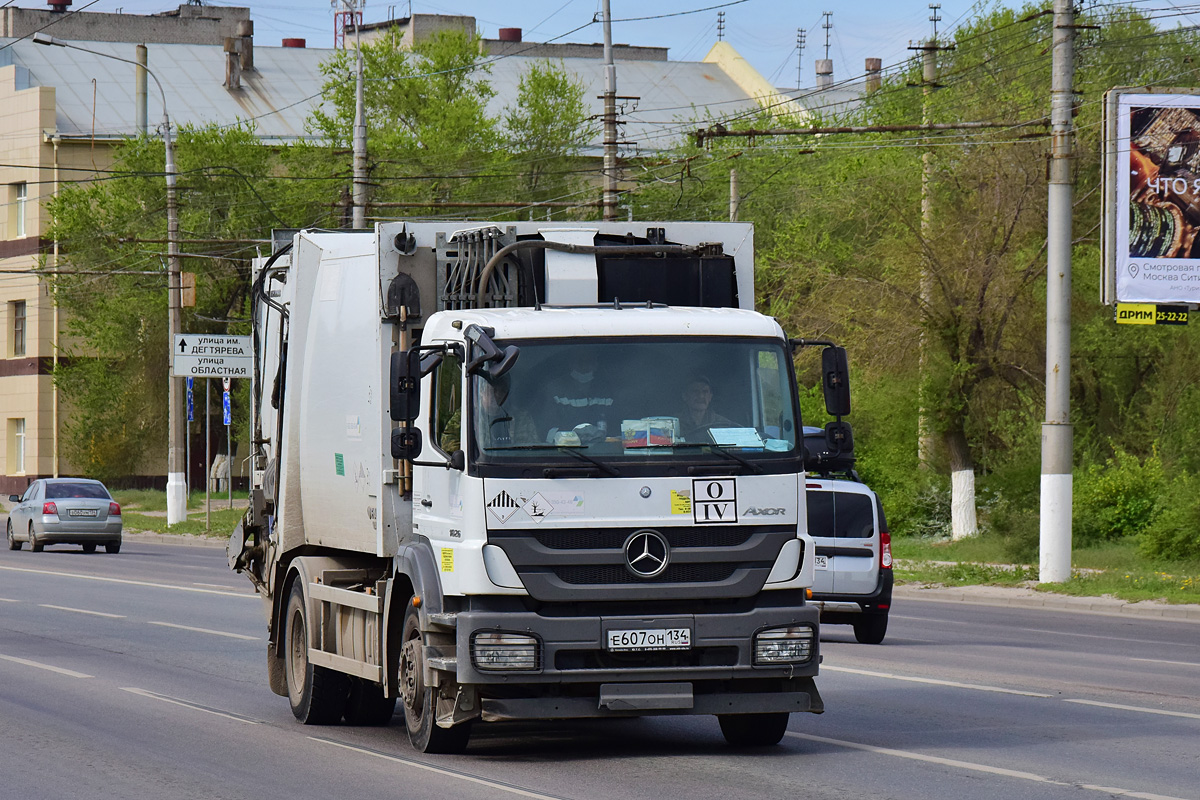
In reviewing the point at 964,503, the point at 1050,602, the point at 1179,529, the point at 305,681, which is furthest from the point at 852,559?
the point at 964,503

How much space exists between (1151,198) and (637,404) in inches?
769

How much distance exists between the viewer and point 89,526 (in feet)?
120

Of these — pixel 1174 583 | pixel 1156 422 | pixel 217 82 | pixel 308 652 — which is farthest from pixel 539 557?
pixel 217 82

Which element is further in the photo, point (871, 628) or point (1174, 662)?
point (871, 628)

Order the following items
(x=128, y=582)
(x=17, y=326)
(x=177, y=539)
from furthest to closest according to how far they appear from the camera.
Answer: (x=17, y=326), (x=177, y=539), (x=128, y=582)

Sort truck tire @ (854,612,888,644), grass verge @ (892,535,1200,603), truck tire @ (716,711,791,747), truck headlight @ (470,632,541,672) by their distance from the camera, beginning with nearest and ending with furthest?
truck headlight @ (470,632,541,672) < truck tire @ (716,711,791,747) < truck tire @ (854,612,888,644) < grass verge @ (892,535,1200,603)

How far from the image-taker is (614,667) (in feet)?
32.0

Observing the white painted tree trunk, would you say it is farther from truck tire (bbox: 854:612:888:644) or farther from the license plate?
the license plate

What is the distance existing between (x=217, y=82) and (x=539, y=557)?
68.7m

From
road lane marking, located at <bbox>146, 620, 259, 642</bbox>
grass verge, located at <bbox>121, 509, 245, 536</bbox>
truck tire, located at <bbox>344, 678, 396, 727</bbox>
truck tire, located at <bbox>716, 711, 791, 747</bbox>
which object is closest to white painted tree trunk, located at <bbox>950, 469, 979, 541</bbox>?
grass verge, located at <bbox>121, 509, 245, 536</bbox>

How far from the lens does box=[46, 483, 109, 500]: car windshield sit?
36.9 m

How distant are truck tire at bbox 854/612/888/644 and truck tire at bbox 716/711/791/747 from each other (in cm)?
736

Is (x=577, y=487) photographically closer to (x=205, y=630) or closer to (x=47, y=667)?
(x=47, y=667)

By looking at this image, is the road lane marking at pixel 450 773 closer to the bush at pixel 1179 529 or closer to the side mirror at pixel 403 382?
the side mirror at pixel 403 382
